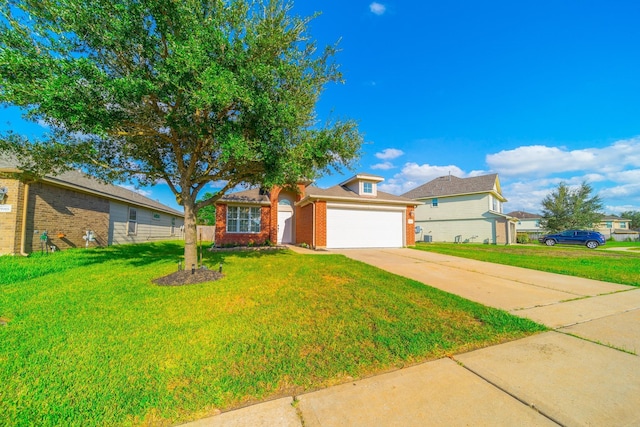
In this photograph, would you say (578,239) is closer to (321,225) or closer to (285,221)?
(321,225)

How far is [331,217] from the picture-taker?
14.1 metres

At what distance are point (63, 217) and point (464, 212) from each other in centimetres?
2781

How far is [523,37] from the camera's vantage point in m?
9.73

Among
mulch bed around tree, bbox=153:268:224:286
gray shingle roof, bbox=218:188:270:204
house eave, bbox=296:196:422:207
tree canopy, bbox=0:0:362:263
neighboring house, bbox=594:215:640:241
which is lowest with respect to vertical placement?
mulch bed around tree, bbox=153:268:224:286

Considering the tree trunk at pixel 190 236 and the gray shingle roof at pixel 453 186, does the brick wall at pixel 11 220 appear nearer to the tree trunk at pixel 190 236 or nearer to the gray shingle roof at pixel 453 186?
the tree trunk at pixel 190 236

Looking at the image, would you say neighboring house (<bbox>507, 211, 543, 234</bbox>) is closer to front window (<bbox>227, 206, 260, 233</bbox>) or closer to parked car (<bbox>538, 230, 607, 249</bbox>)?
parked car (<bbox>538, 230, 607, 249</bbox>)

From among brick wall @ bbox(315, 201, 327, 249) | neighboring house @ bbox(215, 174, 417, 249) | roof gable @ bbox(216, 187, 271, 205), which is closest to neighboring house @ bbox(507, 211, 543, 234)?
neighboring house @ bbox(215, 174, 417, 249)

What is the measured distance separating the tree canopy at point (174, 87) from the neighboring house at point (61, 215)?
301 cm

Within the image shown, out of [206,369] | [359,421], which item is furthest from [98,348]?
[359,421]

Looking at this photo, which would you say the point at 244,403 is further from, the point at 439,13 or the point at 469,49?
the point at 469,49

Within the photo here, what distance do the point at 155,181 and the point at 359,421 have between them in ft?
31.6

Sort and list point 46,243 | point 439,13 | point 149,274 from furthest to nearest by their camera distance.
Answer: point 46,243 → point 439,13 → point 149,274

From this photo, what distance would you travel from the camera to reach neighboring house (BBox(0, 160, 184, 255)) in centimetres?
945

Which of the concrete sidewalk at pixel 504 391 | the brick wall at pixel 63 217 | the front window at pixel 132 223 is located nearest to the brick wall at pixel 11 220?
the brick wall at pixel 63 217
